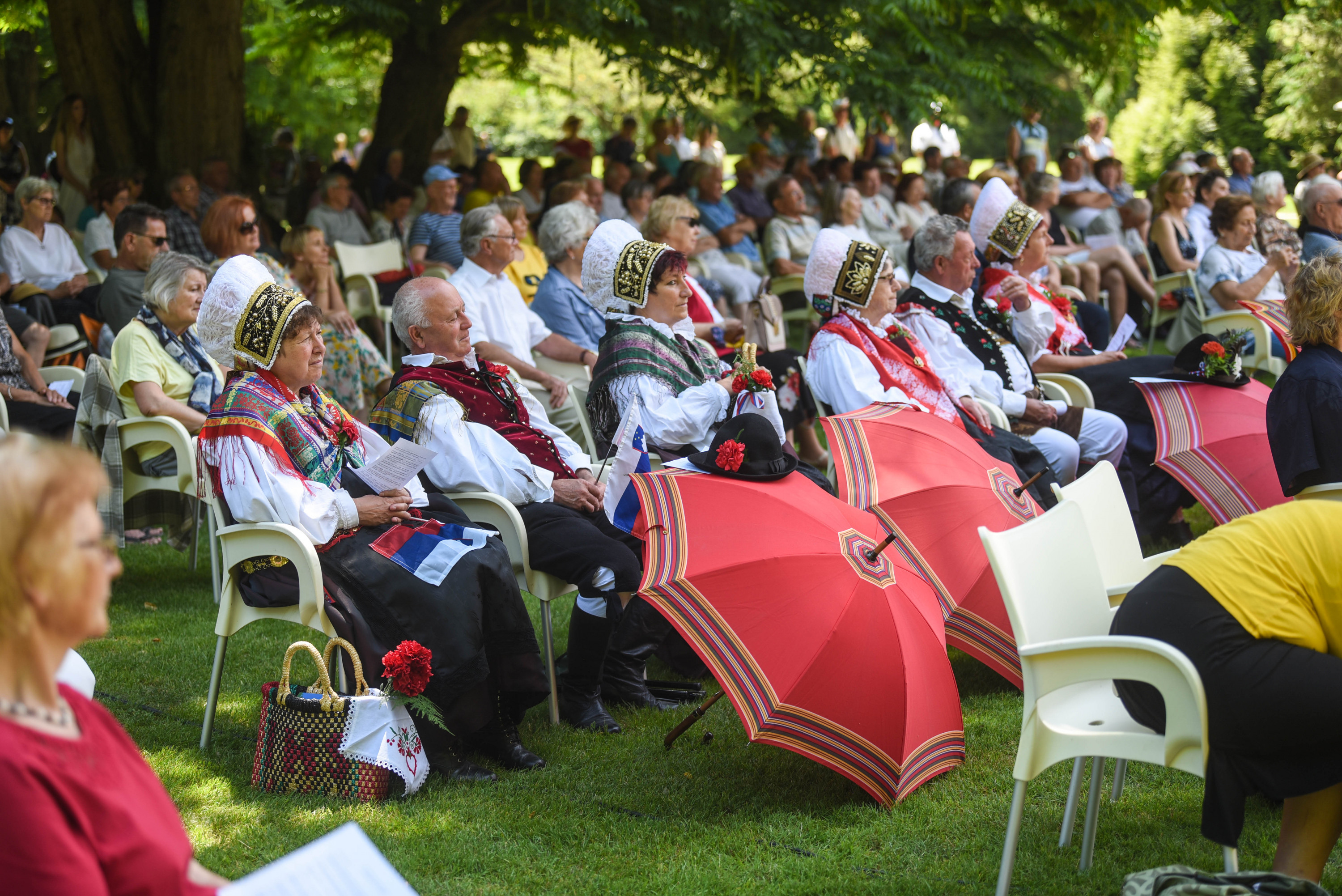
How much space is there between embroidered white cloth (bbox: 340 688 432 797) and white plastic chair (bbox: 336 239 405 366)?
5.23 m

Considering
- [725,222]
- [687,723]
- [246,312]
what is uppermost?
[246,312]

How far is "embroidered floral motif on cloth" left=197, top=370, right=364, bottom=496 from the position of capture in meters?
3.61

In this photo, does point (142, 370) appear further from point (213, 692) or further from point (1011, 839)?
point (1011, 839)

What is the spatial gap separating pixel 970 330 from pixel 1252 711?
11.9 ft

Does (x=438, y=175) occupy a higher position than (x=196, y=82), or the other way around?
(x=196, y=82)

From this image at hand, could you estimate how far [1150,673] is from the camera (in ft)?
8.39

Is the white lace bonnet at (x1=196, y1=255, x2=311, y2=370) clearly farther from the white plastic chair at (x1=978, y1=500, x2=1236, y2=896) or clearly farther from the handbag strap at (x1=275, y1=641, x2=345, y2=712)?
the white plastic chair at (x1=978, y1=500, x2=1236, y2=896)

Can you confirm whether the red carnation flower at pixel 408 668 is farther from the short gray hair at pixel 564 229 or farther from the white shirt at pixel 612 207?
the white shirt at pixel 612 207

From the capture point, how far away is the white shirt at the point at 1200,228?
415 inches

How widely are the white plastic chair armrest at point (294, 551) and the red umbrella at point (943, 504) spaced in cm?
170

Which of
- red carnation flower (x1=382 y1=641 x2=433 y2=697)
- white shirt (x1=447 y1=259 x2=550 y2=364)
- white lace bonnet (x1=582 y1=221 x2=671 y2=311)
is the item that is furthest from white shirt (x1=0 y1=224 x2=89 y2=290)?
red carnation flower (x1=382 y1=641 x2=433 y2=697)

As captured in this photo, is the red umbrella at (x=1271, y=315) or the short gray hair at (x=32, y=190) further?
the short gray hair at (x=32, y=190)

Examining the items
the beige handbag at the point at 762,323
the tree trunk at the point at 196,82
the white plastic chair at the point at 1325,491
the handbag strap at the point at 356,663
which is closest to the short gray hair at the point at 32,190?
the tree trunk at the point at 196,82

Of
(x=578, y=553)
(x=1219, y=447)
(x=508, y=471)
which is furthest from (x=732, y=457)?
(x=1219, y=447)
